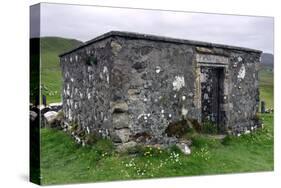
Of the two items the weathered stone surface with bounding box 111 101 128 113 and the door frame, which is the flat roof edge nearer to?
the door frame

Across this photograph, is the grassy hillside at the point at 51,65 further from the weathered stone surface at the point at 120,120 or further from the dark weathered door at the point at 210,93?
the dark weathered door at the point at 210,93

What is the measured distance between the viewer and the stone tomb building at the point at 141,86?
29.6 feet

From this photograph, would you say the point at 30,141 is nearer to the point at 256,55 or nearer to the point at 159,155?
the point at 159,155

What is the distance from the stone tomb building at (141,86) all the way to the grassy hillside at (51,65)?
152mm

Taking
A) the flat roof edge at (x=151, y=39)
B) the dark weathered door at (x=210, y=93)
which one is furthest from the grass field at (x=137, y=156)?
the dark weathered door at (x=210, y=93)

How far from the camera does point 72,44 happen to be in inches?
354

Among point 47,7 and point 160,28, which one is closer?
→ point 47,7

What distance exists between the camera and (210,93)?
10.2 metres

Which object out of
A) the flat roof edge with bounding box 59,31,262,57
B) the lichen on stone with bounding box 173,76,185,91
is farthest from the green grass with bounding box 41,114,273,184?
the flat roof edge with bounding box 59,31,262,57

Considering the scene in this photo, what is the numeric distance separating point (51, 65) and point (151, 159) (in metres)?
2.06

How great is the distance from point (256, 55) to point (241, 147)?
157 centimetres

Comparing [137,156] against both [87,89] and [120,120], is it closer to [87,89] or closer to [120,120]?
[120,120]

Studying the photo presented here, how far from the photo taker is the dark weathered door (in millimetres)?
10078

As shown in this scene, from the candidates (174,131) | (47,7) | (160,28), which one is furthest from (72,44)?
(174,131)
